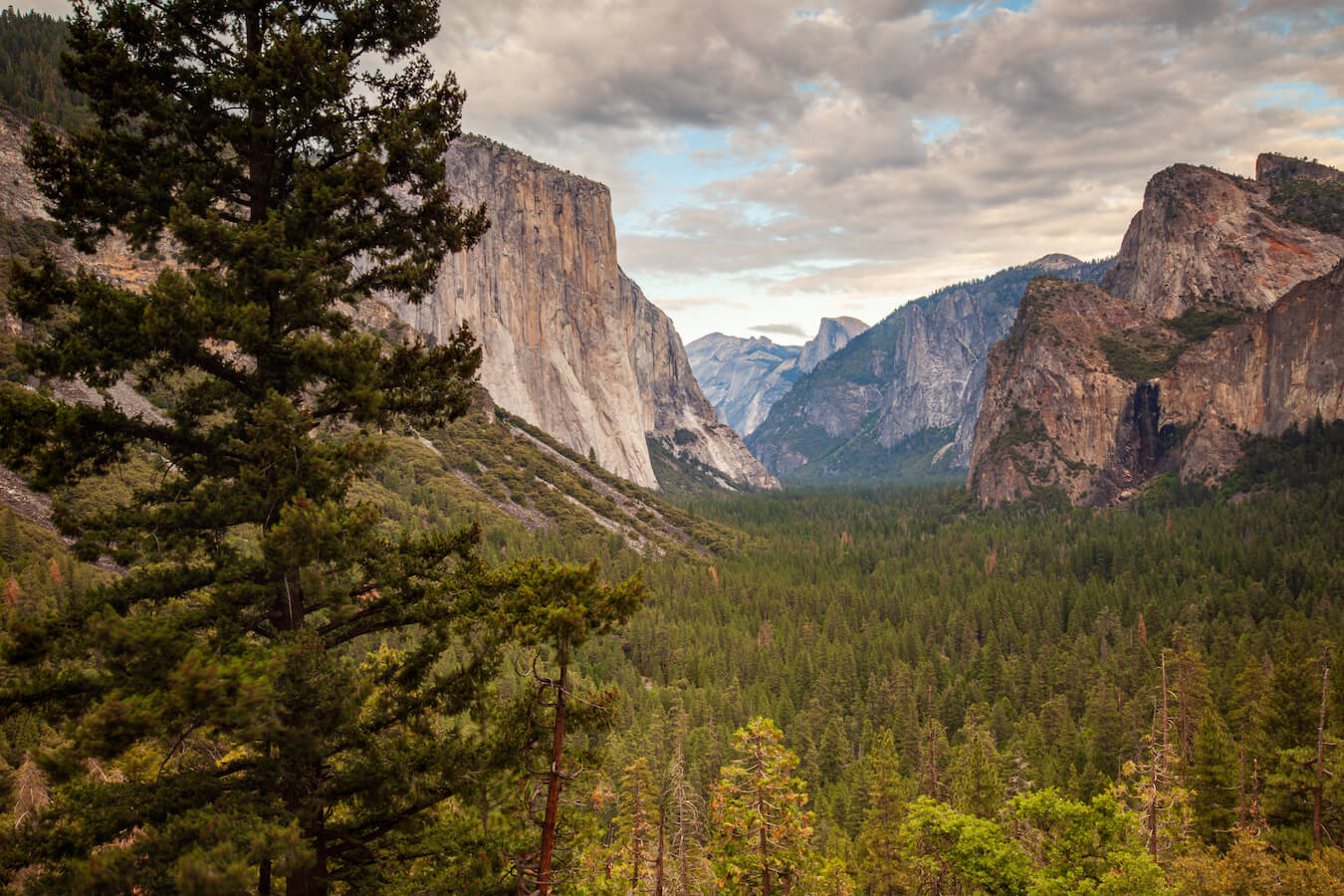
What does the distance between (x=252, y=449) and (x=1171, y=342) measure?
20920cm

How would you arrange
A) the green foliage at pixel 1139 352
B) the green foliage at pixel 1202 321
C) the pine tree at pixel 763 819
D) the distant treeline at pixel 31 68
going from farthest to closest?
the green foliage at pixel 1139 352, the green foliage at pixel 1202 321, the distant treeline at pixel 31 68, the pine tree at pixel 763 819

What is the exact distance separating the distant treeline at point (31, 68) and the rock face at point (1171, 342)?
192 m

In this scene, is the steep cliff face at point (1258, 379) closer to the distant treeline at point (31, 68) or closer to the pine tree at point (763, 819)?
the pine tree at point (763, 819)

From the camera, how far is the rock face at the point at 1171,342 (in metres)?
152

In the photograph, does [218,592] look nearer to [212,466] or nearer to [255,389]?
[212,466]

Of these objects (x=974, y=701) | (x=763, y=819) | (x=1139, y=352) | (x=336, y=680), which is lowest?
(x=974, y=701)

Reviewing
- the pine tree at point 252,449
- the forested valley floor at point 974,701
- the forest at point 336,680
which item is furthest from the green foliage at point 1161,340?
the pine tree at point 252,449

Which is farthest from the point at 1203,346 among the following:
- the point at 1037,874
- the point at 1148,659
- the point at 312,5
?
the point at 312,5

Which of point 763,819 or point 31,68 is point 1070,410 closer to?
point 763,819

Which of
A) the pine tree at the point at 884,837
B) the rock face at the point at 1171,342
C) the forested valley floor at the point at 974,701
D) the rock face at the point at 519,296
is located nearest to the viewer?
the forested valley floor at the point at 974,701

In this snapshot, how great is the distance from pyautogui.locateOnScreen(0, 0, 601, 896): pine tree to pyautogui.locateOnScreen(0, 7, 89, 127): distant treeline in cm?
10634

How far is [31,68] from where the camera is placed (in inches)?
4464

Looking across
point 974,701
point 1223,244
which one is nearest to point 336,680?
point 974,701

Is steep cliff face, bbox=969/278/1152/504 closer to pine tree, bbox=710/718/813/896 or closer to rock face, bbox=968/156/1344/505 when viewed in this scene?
rock face, bbox=968/156/1344/505
